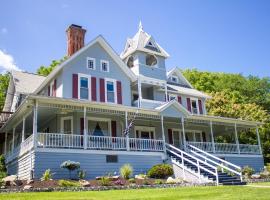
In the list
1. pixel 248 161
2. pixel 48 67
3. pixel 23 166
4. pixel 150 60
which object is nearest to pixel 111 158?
pixel 23 166

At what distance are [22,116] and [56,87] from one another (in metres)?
3.27

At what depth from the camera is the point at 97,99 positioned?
24.5 meters

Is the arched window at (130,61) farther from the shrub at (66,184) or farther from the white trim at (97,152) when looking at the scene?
the shrub at (66,184)

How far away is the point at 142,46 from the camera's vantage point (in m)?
29.3

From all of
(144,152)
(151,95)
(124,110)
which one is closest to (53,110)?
(124,110)

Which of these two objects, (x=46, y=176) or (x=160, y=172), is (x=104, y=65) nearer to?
(x=160, y=172)

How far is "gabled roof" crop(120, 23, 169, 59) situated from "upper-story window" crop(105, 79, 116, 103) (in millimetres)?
4536

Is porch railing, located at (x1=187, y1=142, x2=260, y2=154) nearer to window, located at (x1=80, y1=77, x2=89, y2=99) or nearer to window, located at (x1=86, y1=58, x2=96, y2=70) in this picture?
window, located at (x1=80, y1=77, x2=89, y2=99)

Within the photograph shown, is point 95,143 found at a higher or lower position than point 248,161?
higher

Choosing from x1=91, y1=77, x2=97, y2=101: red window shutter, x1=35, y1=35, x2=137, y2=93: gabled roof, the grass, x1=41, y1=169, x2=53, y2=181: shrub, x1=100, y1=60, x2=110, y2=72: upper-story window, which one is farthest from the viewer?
x1=100, y1=60, x2=110, y2=72: upper-story window

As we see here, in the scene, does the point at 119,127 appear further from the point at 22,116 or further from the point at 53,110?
the point at 22,116

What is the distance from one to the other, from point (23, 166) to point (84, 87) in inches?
275

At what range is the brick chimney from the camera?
27203mm

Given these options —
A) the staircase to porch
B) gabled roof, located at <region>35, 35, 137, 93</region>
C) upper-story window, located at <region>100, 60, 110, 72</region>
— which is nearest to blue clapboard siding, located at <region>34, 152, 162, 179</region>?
the staircase to porch
